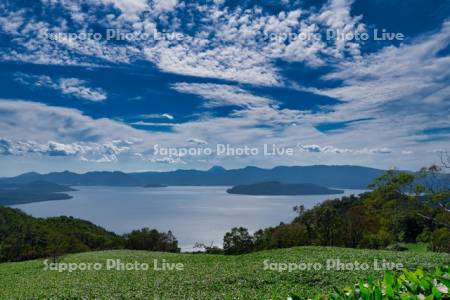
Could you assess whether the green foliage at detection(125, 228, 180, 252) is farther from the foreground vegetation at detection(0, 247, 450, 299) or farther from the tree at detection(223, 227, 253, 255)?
the foreground vegetation at detection(0, 247, 450, 299)

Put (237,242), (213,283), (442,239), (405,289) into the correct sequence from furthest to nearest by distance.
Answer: (237,242) < (442,239) < (213,283) < (405,289)

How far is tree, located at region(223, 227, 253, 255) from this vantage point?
46750mm

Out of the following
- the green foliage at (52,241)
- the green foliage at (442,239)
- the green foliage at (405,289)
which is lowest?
the green foliage at (52,241)

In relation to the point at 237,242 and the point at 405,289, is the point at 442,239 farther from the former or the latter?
the point at 405,289

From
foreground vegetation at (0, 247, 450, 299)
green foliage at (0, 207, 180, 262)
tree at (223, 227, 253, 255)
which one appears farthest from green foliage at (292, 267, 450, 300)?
green foliage at (0, 207, 180, 262)

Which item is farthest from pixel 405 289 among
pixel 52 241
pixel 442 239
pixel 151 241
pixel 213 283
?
pixel 151 241

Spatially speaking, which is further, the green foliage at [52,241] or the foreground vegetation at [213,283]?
the green foliage at [52,241]

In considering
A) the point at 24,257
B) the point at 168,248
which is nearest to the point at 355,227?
the point at 168,248

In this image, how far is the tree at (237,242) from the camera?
46.8 m

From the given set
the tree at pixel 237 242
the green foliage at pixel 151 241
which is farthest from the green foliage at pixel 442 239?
the green foliage at pixel 151 241

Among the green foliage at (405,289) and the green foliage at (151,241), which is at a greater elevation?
the green foliage at (405,289)

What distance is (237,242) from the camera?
47.1 metres

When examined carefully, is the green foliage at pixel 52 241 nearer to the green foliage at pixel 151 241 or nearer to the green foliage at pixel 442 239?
the green foliage at pixel 151 241

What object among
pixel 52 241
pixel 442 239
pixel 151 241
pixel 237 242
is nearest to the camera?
pixel 442 239
